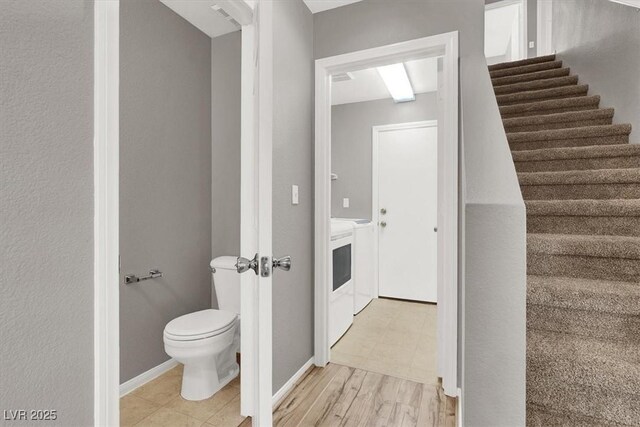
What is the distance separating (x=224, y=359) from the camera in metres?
1.96

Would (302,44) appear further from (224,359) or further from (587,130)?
(224,359)

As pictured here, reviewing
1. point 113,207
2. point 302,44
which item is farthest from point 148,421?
point 302,44

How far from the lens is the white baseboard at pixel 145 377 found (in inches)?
70.1

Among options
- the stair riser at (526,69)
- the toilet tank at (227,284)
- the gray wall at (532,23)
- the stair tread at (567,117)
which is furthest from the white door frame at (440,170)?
the gray wall at (532,23)

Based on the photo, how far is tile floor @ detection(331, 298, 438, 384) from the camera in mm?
2115

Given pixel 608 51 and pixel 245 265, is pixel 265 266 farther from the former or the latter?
pixel 608 51

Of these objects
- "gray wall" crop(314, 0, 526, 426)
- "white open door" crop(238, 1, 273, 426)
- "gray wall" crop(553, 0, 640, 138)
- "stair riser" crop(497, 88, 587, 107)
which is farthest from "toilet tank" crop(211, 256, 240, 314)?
"gray wall" crop(553, 0, 640, 138)

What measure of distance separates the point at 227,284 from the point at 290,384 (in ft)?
2.50

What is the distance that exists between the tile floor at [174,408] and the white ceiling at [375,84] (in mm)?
2772

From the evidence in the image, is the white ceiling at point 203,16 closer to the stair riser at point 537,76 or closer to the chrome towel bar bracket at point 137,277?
the chrome towel bar bracket at point 137,277

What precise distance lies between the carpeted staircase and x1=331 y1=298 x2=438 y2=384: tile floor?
40.3 inches

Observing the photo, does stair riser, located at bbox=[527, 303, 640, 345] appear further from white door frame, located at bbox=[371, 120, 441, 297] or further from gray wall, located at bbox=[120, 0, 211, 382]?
white door frame, located at bbox=[371, 120, 441, 297]
